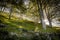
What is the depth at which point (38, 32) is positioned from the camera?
1217 centimetres

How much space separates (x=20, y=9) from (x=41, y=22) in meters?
2.93

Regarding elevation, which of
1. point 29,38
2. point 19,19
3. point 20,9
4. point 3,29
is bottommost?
point 29,38

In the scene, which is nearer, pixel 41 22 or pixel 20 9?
Result: pixel 41 22

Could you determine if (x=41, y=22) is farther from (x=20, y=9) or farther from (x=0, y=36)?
(x=0, y=36)

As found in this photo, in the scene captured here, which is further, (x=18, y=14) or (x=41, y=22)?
(x=18, y=14)

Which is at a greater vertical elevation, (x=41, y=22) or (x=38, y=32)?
(x=41, y=22)

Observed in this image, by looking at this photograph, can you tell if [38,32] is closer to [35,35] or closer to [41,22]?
[35,35]

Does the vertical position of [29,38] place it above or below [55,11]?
below

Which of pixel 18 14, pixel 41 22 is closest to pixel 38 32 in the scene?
pixel 41 22

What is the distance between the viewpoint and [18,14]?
1468 cm

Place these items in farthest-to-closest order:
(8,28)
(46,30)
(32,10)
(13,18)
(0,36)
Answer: (32,10), (13,18), (46,30), (8,28), (0,36)

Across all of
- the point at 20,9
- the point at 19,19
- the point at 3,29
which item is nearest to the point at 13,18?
the point at 19,19

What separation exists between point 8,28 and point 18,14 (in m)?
3.19

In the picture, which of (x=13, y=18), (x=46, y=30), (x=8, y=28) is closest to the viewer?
(x=8, y=28)
